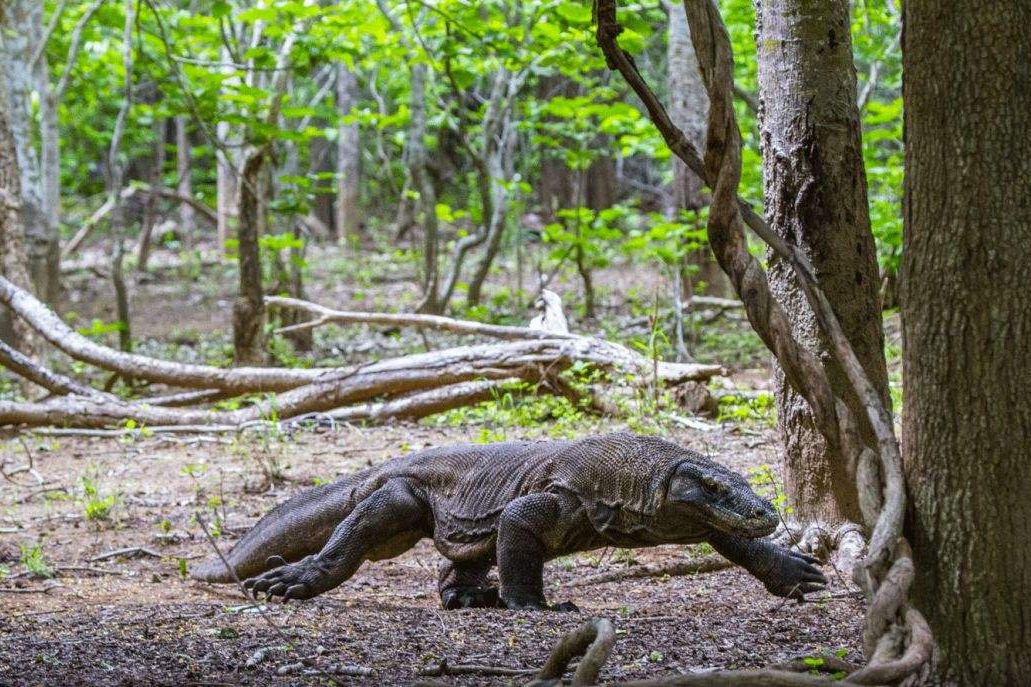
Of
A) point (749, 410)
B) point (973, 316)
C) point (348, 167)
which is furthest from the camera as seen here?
point (348, 167)

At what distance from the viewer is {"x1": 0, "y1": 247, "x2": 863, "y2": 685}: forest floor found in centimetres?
324

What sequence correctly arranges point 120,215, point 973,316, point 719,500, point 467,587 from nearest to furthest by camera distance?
1. point 973,316
2. point 719,500
3. point 467,587
4. point 120,215

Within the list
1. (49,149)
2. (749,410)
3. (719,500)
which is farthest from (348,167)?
(719,500)

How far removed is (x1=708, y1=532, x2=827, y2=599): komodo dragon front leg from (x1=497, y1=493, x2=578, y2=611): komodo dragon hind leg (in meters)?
0.63

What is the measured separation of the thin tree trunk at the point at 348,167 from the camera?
2055 cm

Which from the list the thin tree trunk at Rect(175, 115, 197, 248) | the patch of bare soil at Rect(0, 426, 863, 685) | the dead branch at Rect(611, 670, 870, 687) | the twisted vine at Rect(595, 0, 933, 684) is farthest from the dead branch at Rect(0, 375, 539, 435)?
the thin tree trunk at Rect(175, 115, 197, 248)

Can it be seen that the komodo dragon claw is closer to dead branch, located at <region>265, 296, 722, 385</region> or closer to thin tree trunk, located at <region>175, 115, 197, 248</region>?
dead branch, located at <region>265, 296, 722, 385</region>

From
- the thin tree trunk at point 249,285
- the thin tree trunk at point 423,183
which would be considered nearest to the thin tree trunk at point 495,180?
the thin tree trunk at point 423,183

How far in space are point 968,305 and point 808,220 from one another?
160 centimetres

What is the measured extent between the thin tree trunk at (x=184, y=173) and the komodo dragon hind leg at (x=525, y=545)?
13.0 m

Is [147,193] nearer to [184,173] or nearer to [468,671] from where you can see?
[184,173]

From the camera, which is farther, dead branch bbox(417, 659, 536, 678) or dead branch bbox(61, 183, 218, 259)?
dead branch bbox(61, 183, 218, 259)

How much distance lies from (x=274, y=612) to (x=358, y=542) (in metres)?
0.52

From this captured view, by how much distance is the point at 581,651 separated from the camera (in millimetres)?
2688
